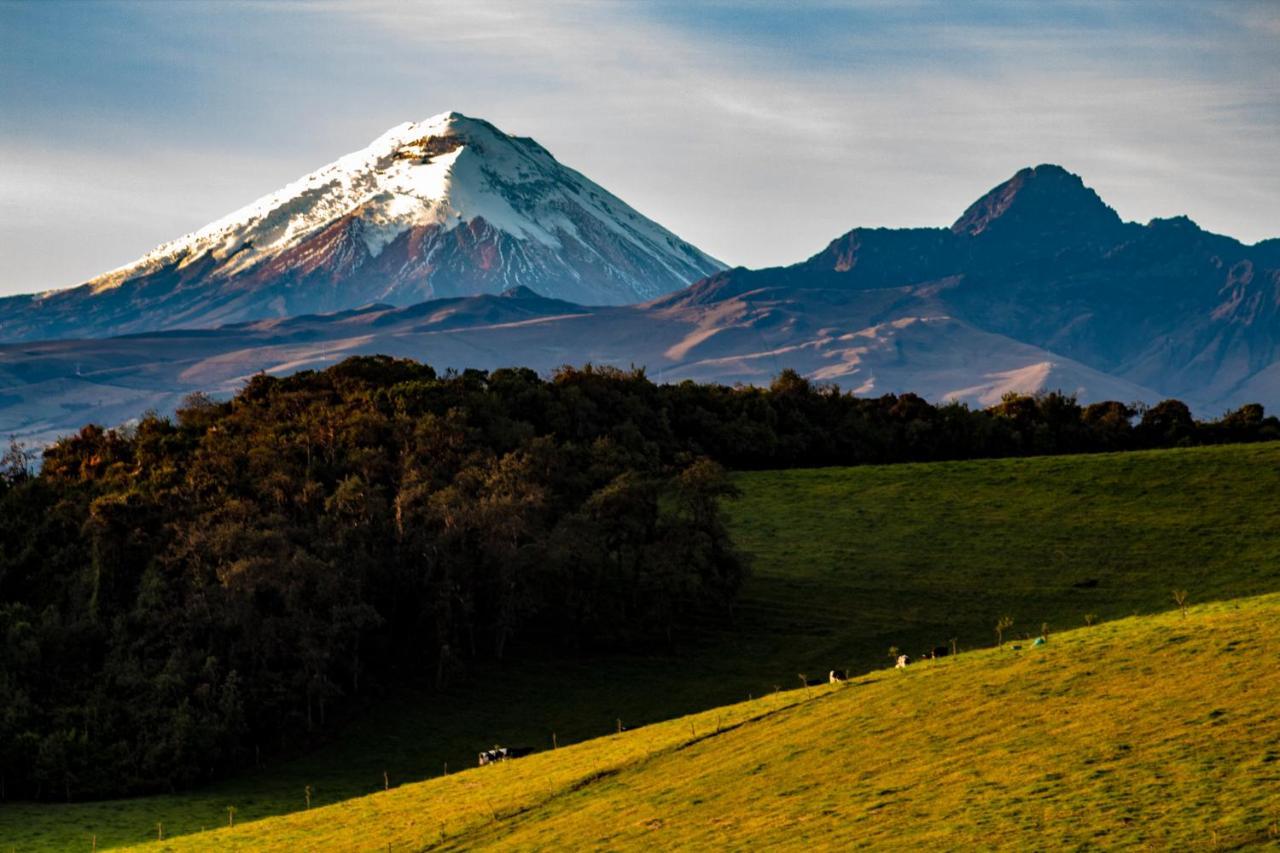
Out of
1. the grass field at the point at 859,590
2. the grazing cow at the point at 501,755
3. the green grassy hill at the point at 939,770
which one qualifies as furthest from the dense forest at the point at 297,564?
the green grassy hill at the point at 939,770

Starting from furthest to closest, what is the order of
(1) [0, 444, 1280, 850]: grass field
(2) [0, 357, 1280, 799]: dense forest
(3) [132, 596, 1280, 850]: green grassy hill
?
(2) [0, 357, 1280, 799]: dense forest → (1) [0, 444, 1280, 850]: grass field → (3) [132, 596, 1280, 850]: green grassy hill

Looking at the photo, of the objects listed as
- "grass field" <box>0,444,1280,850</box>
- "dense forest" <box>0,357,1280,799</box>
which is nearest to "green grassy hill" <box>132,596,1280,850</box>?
"grass field" <box>0,444,1280,850</box>

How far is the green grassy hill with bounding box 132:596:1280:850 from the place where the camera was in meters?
28.1

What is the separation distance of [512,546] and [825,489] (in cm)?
3478

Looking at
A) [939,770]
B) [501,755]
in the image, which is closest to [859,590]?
[501,755]

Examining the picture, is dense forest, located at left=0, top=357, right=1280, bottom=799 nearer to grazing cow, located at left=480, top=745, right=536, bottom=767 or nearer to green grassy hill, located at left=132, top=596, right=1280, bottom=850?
grazing cow, located at left=480, top=745, right=536, bottom=767

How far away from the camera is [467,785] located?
46.8m

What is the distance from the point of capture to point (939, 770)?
3347cm

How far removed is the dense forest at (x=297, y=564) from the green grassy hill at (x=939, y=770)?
18459 mm

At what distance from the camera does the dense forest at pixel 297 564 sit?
Result: 64750 millimetres

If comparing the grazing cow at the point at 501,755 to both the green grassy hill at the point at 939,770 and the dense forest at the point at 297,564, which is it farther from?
the dense forest at the point at 297,564

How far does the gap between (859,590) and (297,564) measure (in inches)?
1171

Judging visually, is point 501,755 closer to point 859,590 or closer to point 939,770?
point 939,770

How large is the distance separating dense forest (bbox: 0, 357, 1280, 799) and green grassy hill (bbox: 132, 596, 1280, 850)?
18459 mm
